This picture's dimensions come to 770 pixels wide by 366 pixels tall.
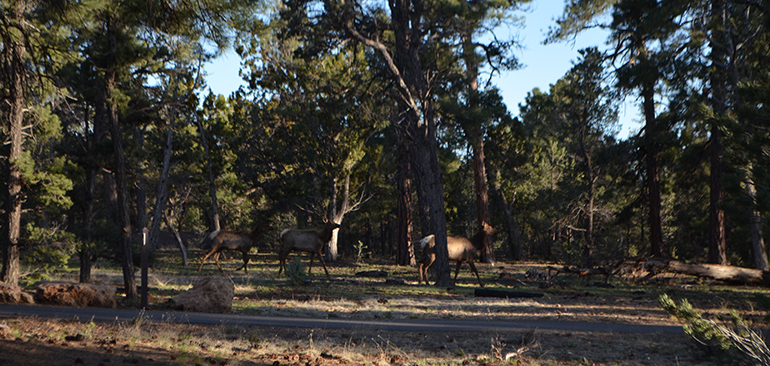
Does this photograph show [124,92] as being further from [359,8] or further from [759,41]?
[759,41]

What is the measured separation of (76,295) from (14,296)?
122cm

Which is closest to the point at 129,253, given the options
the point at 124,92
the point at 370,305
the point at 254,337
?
the point at 124,92

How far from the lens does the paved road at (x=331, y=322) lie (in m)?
10.4

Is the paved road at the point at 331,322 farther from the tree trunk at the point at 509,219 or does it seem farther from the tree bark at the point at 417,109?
the tree trunk at the point at 509,219

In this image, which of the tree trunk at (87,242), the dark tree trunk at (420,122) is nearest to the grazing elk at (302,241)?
the dark tree trunk at (420,122)

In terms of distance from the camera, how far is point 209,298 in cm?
1224

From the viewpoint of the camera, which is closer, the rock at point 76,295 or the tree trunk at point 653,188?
the rock at point 76,295

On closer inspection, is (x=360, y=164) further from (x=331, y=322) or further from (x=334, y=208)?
(x=331, y=322)

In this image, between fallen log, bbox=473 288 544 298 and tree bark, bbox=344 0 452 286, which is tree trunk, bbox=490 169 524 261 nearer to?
tree bark, bbox=344 0 452 286

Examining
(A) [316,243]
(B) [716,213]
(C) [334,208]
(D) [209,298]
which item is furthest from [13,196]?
(B) [716,213]

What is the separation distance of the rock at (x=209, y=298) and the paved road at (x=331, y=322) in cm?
52

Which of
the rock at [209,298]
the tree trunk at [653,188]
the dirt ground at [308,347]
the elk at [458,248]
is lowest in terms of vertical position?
the dirt ground at [308,347]

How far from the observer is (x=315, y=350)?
26.7 ft

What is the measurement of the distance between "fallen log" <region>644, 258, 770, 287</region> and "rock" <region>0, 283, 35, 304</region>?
18406mm
